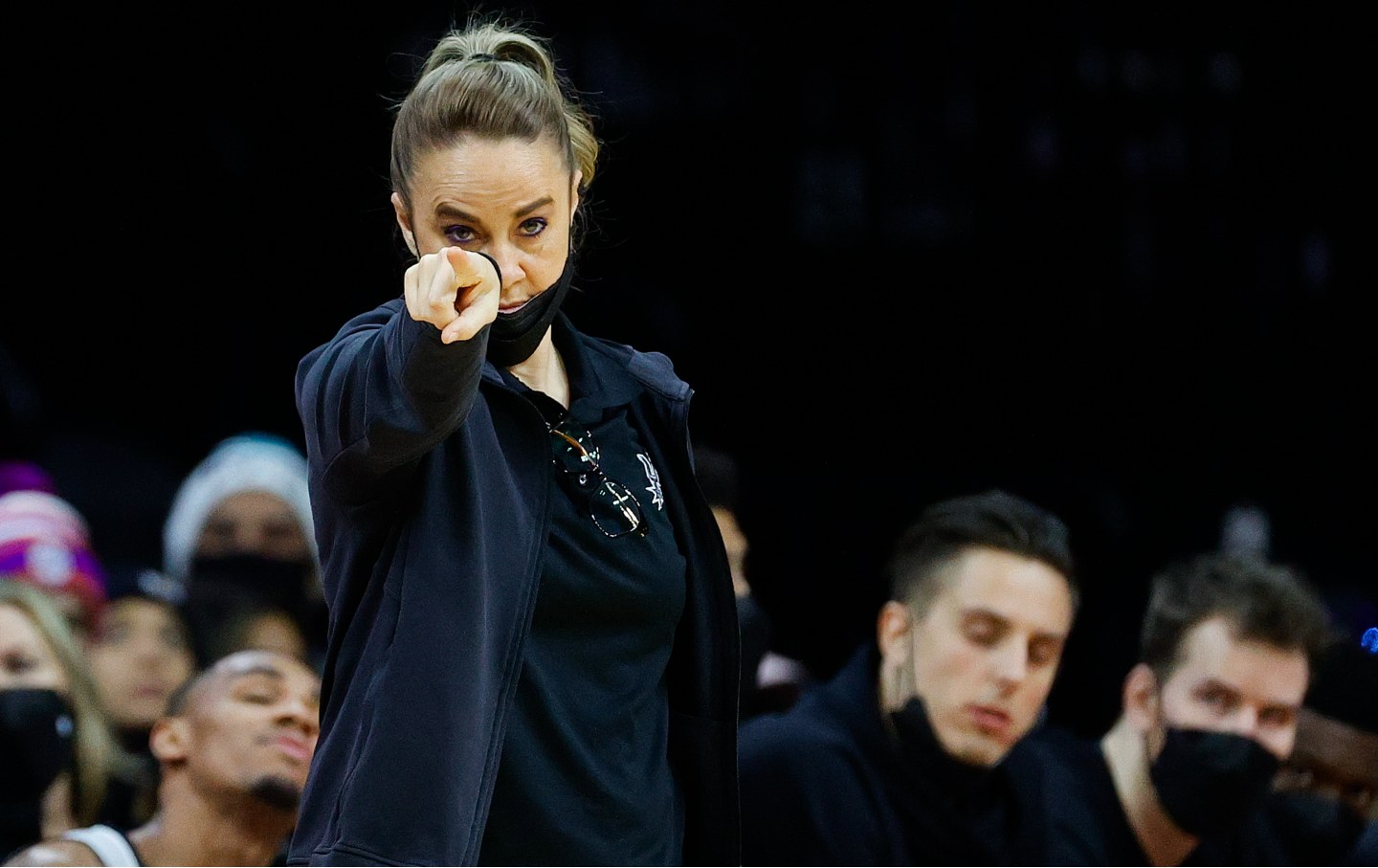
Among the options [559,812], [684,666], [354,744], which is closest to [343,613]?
[354,744]

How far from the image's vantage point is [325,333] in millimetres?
2986

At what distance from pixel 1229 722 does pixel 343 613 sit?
1.86 metres

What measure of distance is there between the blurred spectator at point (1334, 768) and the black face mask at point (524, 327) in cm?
187

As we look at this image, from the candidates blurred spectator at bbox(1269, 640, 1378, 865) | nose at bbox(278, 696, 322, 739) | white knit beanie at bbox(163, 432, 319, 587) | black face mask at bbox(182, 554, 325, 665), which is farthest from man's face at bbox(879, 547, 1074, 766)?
white knit beanie at bbox(163, 432, 319, 587)

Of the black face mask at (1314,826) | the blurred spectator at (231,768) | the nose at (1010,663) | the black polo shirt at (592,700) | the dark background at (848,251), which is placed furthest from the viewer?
the dark background at (848,251)

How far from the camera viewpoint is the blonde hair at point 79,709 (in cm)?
254

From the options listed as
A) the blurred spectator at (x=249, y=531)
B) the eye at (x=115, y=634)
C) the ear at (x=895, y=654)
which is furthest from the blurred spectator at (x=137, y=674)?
the ear at (x=895, y=654)

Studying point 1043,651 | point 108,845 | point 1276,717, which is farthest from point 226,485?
point 1276,717

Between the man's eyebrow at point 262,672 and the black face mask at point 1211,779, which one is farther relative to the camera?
the black face mask at point 1211,779

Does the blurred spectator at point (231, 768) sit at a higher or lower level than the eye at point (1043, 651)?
lower

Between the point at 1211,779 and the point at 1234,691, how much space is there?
15 centimetres

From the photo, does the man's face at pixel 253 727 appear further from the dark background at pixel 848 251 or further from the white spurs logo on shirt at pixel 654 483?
the white spurs logo on shirt at pixel 654 483

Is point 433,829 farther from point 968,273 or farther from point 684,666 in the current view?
point 968,273

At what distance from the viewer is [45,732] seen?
2.52 meters
